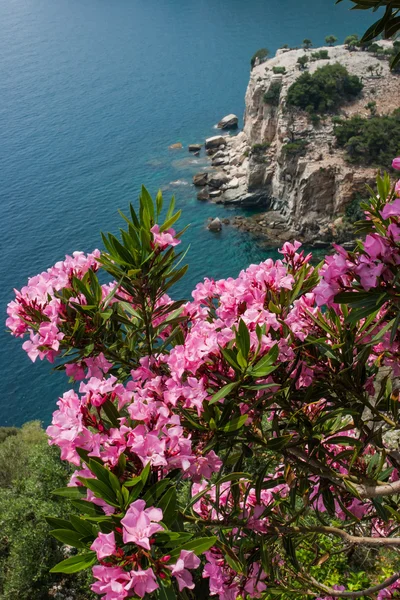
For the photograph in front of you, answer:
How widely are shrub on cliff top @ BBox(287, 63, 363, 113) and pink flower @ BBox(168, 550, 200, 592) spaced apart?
128 ft

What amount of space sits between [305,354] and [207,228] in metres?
32.7

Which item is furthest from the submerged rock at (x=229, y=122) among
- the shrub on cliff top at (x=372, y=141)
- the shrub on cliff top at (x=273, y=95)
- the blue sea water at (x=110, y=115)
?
the shrub on cliff top at (x=372, y=141)

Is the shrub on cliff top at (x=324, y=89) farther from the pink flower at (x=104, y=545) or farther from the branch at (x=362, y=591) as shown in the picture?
the pink flower at (x=104, y=545)

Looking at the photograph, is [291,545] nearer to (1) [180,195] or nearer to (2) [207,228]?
(2) [207,228]

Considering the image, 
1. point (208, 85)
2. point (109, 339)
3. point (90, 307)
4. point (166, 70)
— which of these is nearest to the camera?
point (90, 307)

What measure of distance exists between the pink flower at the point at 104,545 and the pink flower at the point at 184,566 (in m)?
0.19

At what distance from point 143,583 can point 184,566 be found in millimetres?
151

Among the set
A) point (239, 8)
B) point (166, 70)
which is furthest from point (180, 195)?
point (239, 8)

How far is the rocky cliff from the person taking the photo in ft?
108

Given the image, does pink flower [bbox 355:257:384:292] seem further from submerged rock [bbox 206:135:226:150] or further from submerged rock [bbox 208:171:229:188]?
submerged rock [bbox 206:135:226:150]

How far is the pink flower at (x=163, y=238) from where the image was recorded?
8.14 ft

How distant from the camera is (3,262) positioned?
36.9 metres

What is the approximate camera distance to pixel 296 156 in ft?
114

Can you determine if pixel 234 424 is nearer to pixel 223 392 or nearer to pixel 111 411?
pixel 223 392
